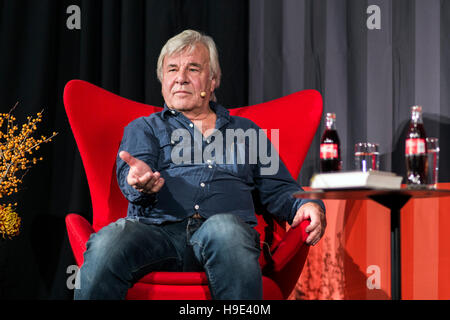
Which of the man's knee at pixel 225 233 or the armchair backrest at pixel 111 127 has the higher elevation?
the armchair backrest at pixel 111 127

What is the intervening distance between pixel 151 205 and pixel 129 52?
124 cm

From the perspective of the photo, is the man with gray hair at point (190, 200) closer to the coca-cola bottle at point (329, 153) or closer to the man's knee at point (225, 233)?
the man's knee at point (225, 233)

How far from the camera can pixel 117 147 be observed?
212cm

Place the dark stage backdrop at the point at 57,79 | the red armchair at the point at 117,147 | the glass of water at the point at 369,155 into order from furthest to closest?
1. the dark stage backdrop at the point at 57,79
2. the glass of water at the point at 369,155
3. the red armchair at the point at 117,147

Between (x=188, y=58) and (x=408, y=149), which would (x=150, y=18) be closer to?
(x=188, y=58)

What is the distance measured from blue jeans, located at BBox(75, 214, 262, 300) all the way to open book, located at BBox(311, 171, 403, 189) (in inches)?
10.7

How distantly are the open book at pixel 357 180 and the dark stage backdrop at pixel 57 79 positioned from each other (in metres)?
1.46

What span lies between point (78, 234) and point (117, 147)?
20.0 inches

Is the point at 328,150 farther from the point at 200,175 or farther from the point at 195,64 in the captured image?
the point at 195,64

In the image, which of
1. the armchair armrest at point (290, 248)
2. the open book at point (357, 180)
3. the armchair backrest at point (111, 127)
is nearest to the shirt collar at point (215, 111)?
the armchair backrest at point (111, 127)

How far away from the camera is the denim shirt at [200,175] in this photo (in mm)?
1763

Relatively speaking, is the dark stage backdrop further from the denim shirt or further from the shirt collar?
the denim shirt

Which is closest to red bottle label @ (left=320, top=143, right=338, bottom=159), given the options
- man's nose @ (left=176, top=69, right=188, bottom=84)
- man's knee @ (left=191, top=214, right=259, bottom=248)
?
man's knee @ (left=191, top=214, right=259, bottom=248)

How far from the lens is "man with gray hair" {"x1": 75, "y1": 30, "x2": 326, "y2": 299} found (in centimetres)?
145
